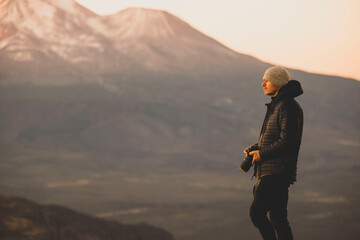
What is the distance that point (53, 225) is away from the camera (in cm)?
7125

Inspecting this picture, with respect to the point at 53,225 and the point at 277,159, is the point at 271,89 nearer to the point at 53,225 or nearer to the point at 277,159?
the point at 277,159

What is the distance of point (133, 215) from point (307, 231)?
4502 centimetres

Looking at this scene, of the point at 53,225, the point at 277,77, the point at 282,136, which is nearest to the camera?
the point at 282,136

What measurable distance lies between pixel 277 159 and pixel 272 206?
14.5 inches

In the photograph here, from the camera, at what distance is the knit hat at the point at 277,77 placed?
5.02 m

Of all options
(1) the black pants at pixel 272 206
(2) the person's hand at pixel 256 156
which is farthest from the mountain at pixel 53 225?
(2) the person's hand at pixel 256 156

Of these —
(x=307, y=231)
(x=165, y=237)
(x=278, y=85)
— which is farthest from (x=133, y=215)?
(x=278, y=85)

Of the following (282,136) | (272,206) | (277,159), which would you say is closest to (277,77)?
(282,136)

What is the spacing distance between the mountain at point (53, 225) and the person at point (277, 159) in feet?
165

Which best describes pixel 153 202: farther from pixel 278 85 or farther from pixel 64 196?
pixel 278 85

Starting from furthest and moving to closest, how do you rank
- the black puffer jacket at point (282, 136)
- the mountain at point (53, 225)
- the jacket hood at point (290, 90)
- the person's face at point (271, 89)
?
the mountain at point (53, 225)
the person's face at point (271, 89)
the jacket hood at point (290, 90)
the black puffer jacket at point (282, 136)

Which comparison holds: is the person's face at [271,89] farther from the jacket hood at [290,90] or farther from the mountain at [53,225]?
the mountain at [53,225]

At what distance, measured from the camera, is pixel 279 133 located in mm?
4879

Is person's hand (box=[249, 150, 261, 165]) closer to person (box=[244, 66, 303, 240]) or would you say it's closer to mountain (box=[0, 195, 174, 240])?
person (box=[244, 66, 303, 240])
